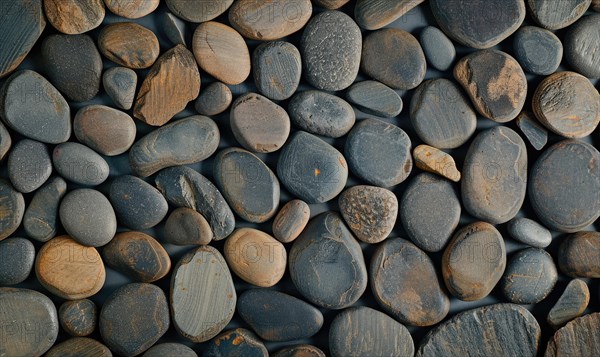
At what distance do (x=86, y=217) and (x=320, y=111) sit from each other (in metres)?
0.48

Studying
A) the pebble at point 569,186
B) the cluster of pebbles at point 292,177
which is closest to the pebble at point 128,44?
the cluster of pebbles at point 292,177

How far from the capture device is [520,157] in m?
1.13

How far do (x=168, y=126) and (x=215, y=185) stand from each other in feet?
0.47

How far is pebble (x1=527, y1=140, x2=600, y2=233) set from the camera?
3.71 ft

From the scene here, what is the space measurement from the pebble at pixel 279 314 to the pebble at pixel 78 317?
28cm

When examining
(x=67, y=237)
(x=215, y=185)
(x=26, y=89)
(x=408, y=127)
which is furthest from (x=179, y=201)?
(x=408, y=127)

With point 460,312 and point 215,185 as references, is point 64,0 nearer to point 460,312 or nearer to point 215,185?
point 215,185

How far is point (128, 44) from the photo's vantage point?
1083mm

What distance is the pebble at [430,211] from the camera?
1133 millimetres

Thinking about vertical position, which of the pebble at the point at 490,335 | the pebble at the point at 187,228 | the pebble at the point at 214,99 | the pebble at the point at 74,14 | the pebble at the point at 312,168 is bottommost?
the pebble at the point at 490,335

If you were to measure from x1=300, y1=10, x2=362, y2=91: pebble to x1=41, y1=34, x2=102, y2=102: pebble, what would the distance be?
1.31 ft

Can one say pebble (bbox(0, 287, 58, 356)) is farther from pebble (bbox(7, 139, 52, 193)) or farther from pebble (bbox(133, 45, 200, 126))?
pebble (bbox(133, 45, 200, 126))

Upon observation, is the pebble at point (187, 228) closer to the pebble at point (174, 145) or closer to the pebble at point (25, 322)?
the pebble at point (174, 145)

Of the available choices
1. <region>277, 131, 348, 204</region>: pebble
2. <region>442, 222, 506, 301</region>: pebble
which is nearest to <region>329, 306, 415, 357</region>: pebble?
<region>442, 222, 506, 301</region>: pebble
